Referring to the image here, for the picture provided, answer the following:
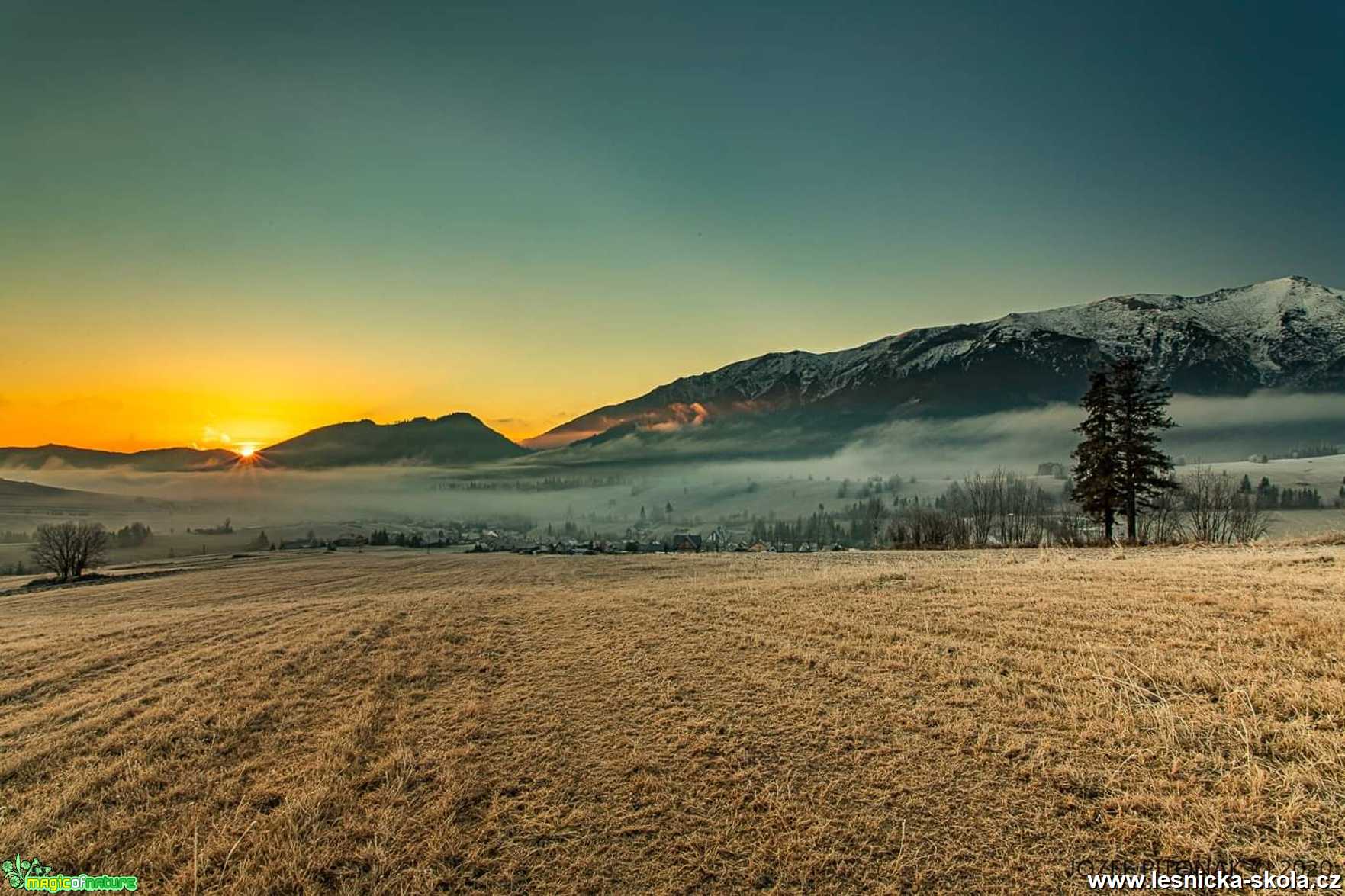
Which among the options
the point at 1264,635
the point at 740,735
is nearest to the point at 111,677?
the point at 740,735

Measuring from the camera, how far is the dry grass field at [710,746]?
645 cm

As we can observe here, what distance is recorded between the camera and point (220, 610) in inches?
994

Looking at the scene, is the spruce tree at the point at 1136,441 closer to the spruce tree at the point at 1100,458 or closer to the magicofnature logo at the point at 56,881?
the spruce tree at the point at 1100,458

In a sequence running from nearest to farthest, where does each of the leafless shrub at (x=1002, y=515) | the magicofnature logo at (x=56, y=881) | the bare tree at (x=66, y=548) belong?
the magicofnature logo at (x=56, y=881)
the bare tree at (x=66, y=548)
the leafless shrub at (x=1002, y=515)

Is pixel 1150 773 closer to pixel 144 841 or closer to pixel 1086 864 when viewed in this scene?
pixel 1086 864

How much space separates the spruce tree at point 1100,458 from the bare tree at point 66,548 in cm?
9380

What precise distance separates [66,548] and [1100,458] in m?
97.0

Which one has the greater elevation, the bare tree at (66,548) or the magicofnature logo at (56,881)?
the magicofnature logo at (56,881)

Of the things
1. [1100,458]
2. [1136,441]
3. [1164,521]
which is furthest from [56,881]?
[1164,521]

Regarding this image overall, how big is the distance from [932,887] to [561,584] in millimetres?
25901

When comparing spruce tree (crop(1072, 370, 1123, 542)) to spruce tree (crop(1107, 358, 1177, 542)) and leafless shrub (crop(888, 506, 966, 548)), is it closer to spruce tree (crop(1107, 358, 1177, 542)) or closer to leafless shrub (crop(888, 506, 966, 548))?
spruce tree (crop(1107, 358, 1177, 542))

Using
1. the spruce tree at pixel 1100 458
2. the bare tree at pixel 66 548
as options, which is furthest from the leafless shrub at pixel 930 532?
the bare tree at pixel 66 548

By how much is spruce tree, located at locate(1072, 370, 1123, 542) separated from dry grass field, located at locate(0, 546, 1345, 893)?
3297cm

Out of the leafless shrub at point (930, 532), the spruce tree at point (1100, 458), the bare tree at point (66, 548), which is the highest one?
the spruce tree at point (1100, 458)
